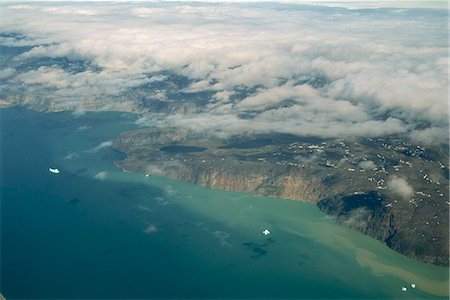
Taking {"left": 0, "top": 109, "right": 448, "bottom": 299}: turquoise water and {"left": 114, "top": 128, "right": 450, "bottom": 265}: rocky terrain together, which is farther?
{"left": 114, "top": 128, "right": 450, "bottom": 265}: rocky terrain

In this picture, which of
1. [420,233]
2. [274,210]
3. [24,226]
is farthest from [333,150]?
[24,226]

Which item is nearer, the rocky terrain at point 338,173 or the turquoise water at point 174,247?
the turquoise water at point 174,247

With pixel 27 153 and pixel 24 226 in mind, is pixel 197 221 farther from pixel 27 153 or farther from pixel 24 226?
pixel 27 153

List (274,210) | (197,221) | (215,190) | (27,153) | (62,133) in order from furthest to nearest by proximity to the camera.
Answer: (62,133)
(27,153)
(215,190)
(274,210)
(197,221)

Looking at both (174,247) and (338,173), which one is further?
(338,173)

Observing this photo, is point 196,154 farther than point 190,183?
Yes
